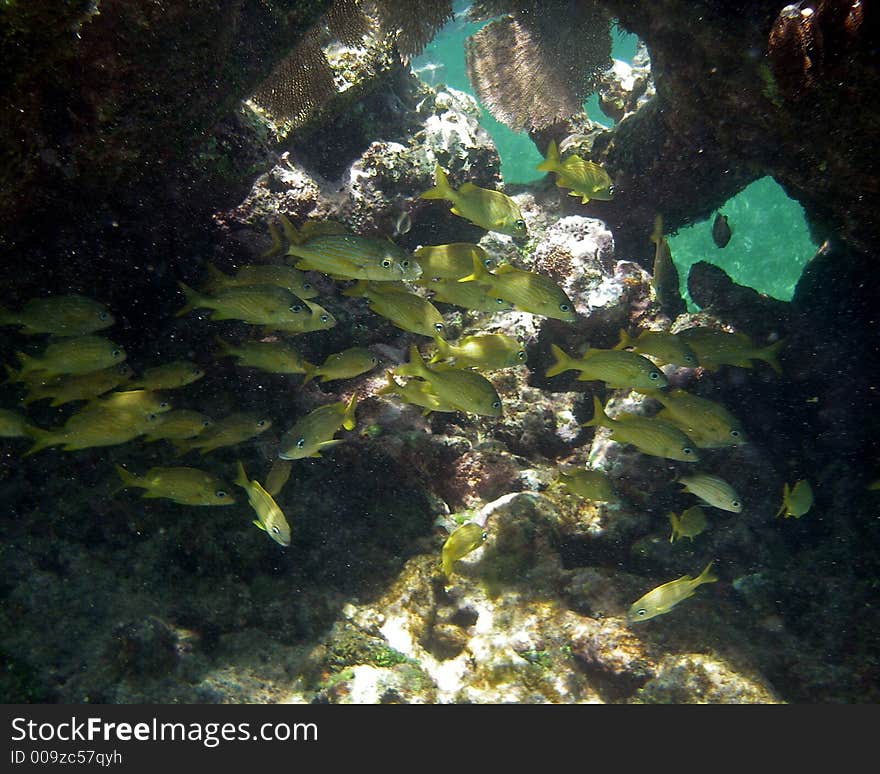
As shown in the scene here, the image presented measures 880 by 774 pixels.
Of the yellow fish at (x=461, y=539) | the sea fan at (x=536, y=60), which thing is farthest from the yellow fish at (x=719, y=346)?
the sea fan at (x=536, y=60)

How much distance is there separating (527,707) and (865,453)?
167 inches

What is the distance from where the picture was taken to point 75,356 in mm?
3328

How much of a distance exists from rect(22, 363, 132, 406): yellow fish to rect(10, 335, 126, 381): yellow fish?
0.19 meters

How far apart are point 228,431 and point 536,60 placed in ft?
25.4

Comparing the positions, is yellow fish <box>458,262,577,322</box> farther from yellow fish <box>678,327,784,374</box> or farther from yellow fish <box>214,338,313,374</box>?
yellow fish <box>214,338,313,374</box>

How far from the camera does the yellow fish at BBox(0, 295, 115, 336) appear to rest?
3.35m

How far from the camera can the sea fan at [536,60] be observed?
7695 mm

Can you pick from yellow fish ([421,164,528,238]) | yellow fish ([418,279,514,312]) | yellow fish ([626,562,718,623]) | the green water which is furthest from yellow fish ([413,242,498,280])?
the green water

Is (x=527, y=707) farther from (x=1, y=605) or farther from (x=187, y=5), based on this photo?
(x=187, y=5)

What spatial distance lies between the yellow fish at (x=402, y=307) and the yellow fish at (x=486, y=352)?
0.81 feet

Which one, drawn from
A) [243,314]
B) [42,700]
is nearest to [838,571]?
[243,314]

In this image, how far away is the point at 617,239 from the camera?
788 centimetres

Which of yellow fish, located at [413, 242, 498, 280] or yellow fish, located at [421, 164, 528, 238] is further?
yellow fish, located at [421, 164, 528, 238]

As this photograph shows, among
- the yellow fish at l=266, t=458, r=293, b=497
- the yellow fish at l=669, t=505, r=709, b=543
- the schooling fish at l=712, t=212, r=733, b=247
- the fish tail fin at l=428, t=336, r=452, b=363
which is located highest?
the schooling fish at l=712, t=212, r=733, b=247
